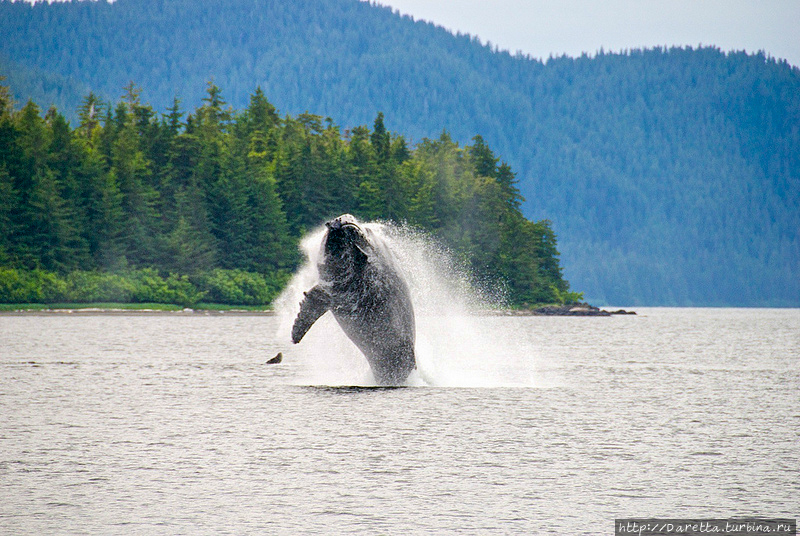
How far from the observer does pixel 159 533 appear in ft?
54.9

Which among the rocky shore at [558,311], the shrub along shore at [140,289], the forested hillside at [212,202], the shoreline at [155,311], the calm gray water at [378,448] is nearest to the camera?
the calm gray water at [378,448]

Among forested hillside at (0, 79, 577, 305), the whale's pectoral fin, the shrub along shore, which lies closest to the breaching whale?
the whale's pectoral fin

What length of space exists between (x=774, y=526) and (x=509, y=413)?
47.6 feet

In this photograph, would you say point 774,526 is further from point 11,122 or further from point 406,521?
point 11,122

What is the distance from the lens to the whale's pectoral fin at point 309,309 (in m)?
29.6

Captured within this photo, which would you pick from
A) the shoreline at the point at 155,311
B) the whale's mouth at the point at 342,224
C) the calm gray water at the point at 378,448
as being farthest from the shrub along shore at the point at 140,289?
the whale's mouth at the point at 342,224

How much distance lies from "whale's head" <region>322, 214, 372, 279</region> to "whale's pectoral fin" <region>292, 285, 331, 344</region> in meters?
0.65

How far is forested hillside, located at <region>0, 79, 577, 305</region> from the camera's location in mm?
121312

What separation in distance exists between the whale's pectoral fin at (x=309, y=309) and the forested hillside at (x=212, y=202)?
9109 cm

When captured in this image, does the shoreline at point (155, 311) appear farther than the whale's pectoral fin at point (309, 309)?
Yes

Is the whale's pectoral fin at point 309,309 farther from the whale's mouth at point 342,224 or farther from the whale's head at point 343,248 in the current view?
the whale's mouth at point 342,224

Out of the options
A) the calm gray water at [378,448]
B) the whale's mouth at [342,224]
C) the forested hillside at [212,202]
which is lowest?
the calm gray water at [378,448]

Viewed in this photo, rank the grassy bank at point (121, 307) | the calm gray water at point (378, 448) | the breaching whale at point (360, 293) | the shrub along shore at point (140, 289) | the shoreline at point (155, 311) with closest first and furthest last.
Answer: the calm gray water at point (378, 448) → the breaching whale at point (360, 293) → the shoreline at point (155, 311) → the grassy bank at point (121, 307) → the shrub along shore at point (140, 289)

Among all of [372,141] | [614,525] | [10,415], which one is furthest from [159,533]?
[372,141]
